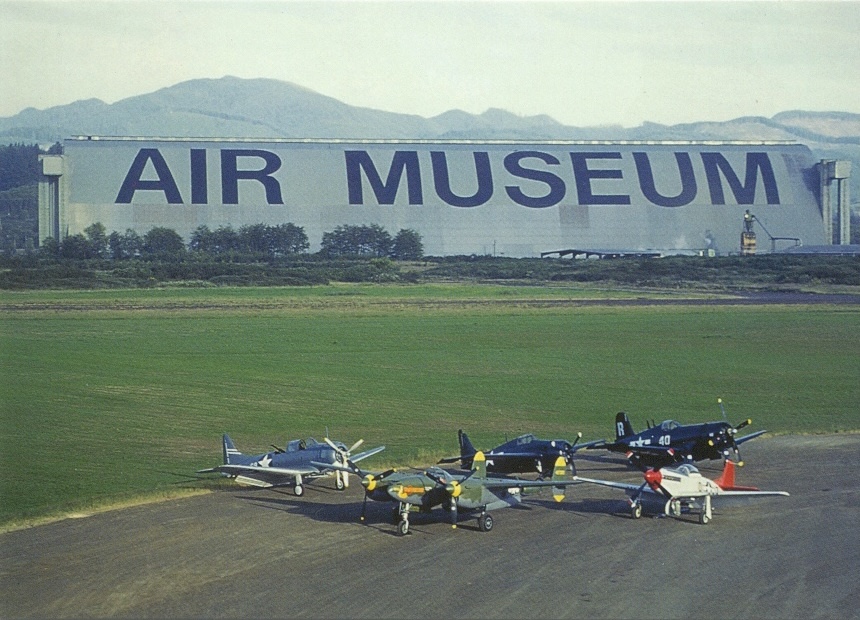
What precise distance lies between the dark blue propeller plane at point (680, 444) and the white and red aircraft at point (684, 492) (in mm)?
3361

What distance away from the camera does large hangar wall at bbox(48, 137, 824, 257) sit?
135000 mm

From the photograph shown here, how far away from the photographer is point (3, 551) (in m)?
25.5

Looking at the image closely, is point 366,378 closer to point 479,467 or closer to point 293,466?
point 293,466

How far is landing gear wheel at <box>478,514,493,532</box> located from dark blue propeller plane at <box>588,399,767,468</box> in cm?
756

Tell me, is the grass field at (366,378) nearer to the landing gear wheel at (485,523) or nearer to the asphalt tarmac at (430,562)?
the asphalt tarmac at (430,562)

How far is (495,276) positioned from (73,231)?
154 feet

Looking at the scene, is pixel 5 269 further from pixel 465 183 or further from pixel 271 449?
pixel 271 449

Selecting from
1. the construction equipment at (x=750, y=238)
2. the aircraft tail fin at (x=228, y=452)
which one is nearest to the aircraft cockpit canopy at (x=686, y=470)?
the aircraft tail fin at (x=228, y=452)

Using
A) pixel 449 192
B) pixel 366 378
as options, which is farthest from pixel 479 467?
pixel 449 192

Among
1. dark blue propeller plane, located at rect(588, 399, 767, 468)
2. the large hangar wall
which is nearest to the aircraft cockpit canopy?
dark blue propeller plane, located at rect(588, 399, 767, 468)

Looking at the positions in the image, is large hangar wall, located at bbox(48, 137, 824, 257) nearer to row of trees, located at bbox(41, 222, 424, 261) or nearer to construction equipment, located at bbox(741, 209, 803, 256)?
row of trees, located at bbox(41, 222, 424, 261)

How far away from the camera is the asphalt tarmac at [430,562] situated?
2180cm

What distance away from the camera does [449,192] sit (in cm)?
14112

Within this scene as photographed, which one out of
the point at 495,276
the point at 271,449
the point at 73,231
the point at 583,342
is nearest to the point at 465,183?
the point at 495,276
